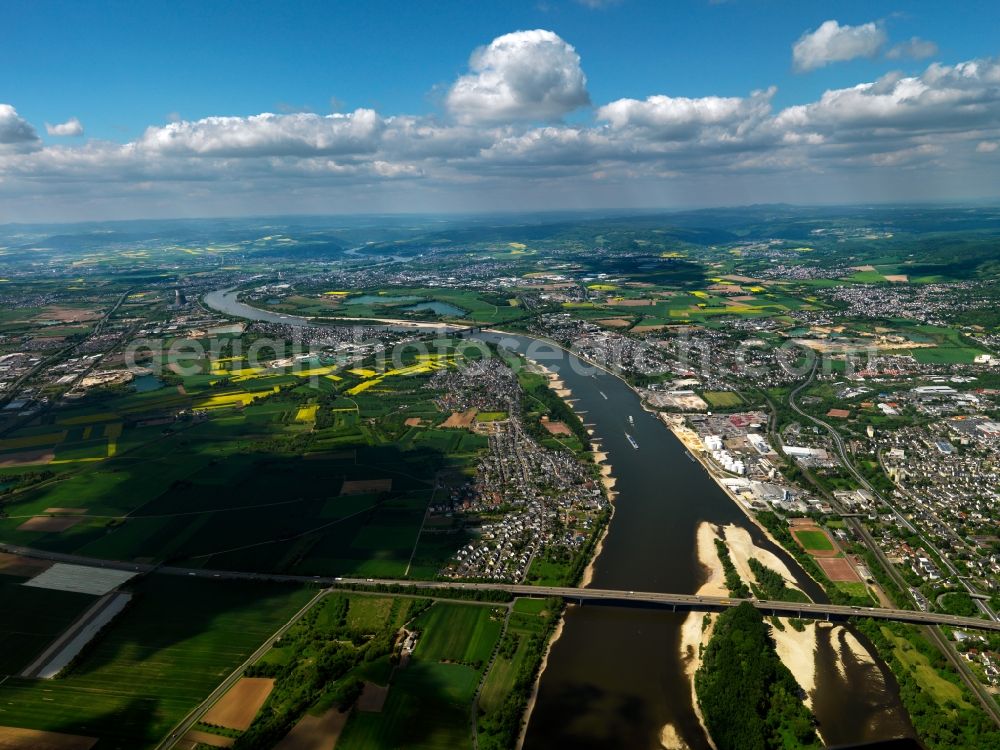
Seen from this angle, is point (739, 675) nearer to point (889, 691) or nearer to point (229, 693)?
point (889, 691)

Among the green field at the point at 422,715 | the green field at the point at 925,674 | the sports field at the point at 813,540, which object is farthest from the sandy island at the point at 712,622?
the green field at the point at 422,715

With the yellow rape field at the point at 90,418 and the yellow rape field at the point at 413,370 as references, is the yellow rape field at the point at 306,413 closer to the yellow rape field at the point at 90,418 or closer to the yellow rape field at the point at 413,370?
the yellow rape field at the point at 413,370

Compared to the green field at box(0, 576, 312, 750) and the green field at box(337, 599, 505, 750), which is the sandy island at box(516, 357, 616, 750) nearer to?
the green field at box(337, 599, 505, 750)

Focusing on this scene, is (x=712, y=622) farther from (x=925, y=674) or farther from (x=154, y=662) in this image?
(x=154, y=662)

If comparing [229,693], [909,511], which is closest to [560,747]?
[229,693]

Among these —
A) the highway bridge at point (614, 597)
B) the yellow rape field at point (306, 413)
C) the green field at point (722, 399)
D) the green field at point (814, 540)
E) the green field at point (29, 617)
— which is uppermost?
the green field at point (722, 399)

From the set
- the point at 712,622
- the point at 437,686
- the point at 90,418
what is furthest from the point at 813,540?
the point at 90,418

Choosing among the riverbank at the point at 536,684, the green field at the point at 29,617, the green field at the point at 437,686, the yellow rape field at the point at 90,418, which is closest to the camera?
the green field at the point at 437,686
